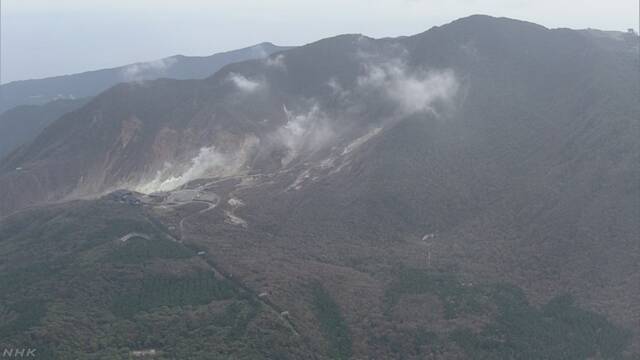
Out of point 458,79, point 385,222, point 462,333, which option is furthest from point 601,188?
point 458,79

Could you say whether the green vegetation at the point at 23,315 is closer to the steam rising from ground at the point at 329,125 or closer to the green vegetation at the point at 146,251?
the green vegetation at the point at 146,251

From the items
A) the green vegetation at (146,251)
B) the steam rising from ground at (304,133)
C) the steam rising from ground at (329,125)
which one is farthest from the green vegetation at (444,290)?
the steam rising from ground at (304,133)

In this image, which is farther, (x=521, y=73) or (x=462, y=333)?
(x=521, y=73)

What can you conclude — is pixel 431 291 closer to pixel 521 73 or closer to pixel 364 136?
pixel 364 136

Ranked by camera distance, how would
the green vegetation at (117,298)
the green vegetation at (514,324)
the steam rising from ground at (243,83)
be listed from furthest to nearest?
the steam rising from ground at (243,83), the green vegetation at (514,324), the green vegetation at (117,298)

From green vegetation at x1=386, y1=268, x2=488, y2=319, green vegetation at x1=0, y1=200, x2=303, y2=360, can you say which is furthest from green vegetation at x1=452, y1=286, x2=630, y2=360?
green vegetation at x1=0, y1=200, x2=303, y2=360

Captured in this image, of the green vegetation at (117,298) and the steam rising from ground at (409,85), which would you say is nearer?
the green vegetation at (117,298)

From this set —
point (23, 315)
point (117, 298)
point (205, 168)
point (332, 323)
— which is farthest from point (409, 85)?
point (23, 315)
